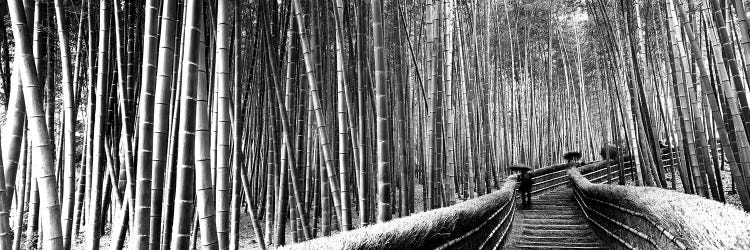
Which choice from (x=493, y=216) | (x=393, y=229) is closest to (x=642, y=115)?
(x=493, y=216)

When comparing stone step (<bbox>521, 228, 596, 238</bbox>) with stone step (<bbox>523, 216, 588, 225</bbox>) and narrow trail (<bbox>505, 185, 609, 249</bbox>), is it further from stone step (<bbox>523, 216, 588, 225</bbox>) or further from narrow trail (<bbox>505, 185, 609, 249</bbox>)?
stone step (<bbox>523, 216, 588, 225</bbox>)

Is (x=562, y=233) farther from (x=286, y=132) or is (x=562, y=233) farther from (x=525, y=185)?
(x=286, y=132)

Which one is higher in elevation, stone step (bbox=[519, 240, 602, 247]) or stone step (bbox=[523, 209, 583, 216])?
stone step (bbox=[523, 209, 583, 216])

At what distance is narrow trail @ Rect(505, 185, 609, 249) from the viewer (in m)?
4.98

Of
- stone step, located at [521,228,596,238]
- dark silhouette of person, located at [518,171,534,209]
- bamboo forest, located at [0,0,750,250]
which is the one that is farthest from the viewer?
dark silhouette of person, located at [518,171,534,209]

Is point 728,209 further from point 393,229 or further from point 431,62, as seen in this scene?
point 431,62

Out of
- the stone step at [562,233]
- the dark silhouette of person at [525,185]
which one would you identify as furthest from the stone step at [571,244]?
the dark silhouette of person at [525,185]

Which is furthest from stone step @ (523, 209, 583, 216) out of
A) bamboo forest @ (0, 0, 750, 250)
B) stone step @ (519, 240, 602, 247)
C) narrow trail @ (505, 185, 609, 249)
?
stone step @ (519, 240, 602, 247)

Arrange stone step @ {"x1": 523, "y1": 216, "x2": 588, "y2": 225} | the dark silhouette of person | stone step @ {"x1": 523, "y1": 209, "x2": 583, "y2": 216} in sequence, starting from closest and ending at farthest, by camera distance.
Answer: stone step @ {"x1": 523, "y1": 216, "x2": 588, "y2": 225}
stone step @ {"x1": 523, "y1": 209, "x2": 583, "y2": 216}
the dark silhouette of person

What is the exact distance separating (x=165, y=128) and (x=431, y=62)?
1984 millimetres

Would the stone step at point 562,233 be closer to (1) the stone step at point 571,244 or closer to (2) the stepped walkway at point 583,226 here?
(2) the stepped walkway at point 583,226

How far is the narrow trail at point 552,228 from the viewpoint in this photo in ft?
16.3

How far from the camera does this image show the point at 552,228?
19.4ft

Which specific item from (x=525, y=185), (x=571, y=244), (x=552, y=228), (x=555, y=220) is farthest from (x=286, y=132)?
(x=525, y=185)
